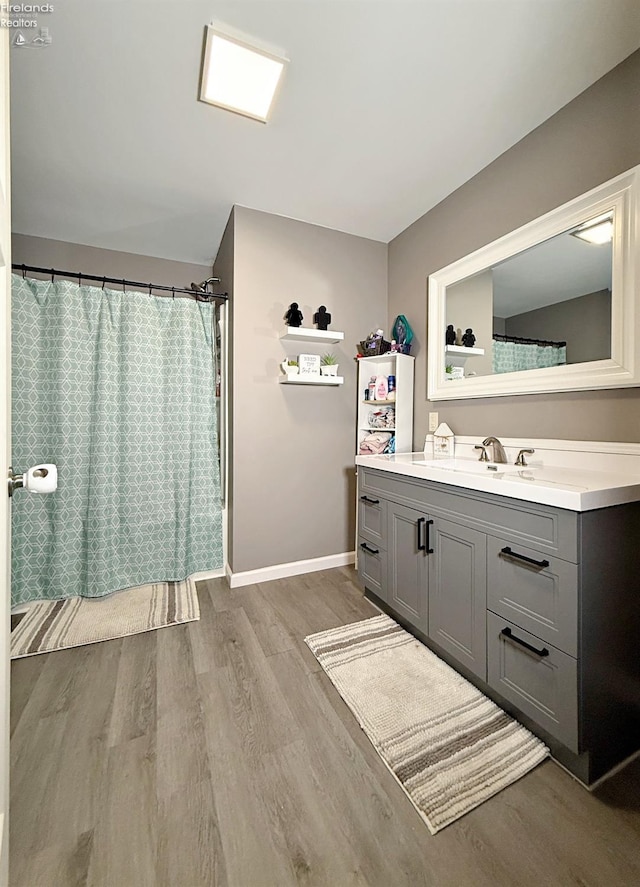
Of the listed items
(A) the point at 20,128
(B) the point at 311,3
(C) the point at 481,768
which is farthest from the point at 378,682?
(A) the point at 20,128

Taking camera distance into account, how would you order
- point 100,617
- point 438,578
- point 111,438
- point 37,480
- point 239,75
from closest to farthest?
point 37,480
point 239,75
point 438,578
point 100,617
point 111,438

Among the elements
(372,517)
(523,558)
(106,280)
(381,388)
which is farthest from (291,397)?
(523,558)

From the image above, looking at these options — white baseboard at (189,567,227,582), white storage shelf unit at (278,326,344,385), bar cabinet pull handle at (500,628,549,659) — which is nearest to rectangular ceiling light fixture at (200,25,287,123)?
white storage shelf unit at (278,326,344,385)

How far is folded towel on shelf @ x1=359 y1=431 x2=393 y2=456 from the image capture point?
2523 mm

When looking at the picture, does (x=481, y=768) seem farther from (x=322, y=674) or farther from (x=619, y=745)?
(x=322, y=674)

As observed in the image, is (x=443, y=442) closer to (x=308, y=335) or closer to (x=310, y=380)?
(x=310, y=380)

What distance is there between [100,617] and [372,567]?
154 cm

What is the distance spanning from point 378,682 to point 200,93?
8.52 ft

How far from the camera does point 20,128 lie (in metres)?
1.67

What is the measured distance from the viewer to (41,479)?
0.77m

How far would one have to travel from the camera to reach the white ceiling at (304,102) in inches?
48.9

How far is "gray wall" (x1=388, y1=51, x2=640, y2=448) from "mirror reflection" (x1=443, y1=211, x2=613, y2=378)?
168 millimetres

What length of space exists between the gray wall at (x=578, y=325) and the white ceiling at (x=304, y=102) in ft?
2.86

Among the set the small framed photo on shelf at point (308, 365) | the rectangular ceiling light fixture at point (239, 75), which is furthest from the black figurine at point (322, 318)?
the rectangular ceiling light fixture at point (239, 75)
